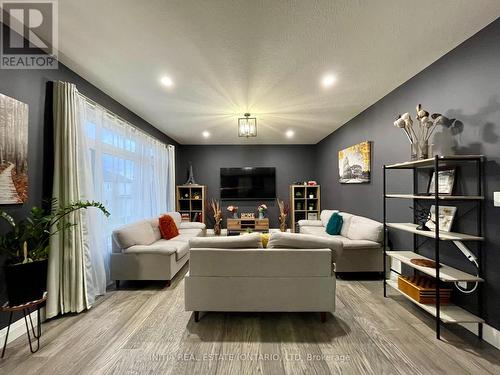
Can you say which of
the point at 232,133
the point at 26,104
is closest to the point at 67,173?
the point at 26,104

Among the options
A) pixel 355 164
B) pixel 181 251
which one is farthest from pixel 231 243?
pixel 355 164

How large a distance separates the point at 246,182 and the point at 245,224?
124 centimetres

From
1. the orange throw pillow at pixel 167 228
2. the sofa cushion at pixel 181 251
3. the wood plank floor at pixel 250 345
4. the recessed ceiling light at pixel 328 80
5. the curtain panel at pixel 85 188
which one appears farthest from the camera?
the orange throw pillow at pixel 167 228

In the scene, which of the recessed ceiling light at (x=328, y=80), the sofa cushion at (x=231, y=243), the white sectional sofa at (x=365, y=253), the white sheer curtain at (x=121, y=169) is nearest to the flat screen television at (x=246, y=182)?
the white sheer curtain at (x=121, y=169)

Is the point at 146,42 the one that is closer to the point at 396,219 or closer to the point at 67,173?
the point at 67,173

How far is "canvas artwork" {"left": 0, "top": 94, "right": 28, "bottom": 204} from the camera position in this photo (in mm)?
1751

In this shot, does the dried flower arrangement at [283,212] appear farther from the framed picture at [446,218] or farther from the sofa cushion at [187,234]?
the framed picture at [446,218]

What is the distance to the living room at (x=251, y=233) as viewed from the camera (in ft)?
5.54

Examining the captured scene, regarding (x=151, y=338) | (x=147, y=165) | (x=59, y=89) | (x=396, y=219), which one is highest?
(x=59, y=89)

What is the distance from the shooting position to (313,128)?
4.84 meters

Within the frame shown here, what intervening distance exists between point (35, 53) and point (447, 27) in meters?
3.82

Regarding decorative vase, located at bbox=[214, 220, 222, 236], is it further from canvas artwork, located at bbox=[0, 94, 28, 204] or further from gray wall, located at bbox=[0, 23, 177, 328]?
canvas artwork, located at bbox=[0, 94, 28, 204]
